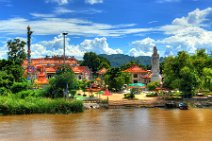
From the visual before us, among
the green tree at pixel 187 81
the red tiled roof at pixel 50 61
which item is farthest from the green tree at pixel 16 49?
the green tree at pixel 187 81

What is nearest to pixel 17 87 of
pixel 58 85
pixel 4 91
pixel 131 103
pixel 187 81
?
pixel 4 91

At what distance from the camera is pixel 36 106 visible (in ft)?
132

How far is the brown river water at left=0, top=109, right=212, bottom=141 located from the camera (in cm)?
2708

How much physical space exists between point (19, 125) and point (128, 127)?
30.9ft

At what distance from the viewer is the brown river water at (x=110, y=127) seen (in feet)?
88.9

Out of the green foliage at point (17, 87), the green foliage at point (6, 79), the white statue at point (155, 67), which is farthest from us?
the white statue at point (155, 67)

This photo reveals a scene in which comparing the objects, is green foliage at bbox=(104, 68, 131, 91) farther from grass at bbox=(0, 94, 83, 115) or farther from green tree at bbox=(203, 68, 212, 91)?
grass at bbox=(0, 94, 83, 115)

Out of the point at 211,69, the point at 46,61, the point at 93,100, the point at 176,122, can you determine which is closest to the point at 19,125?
the point at 176,122

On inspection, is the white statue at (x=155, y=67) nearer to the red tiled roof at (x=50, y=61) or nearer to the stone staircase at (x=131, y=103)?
the stone staircase at (x=131, y=103)

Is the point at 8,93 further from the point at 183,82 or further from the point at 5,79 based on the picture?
the point at 183,82

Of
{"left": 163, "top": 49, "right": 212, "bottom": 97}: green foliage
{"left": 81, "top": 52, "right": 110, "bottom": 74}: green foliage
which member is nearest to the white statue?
{"left": 163, "top": 49, "right": 212, "bottom": 97}: green foliage

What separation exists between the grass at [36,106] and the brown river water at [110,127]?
1.20 m

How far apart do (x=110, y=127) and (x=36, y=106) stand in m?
11.3

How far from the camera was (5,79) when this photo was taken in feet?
163
